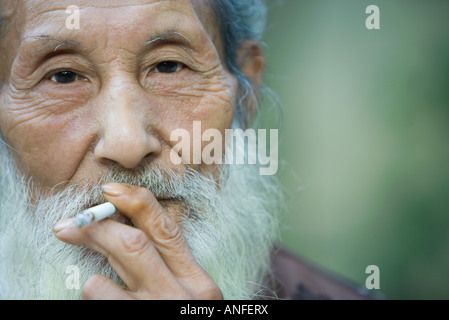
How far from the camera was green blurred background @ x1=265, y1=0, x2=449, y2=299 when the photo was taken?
4168 millimetres

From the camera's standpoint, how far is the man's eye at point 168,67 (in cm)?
176

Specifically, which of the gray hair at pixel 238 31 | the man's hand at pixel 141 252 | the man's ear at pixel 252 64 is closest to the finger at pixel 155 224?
the man's hand at pixel 141 252

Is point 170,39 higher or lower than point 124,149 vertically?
higher

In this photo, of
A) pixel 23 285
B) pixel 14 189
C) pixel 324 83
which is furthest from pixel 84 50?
pixel 324 83

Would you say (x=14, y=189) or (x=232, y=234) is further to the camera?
(x=232, y=234)

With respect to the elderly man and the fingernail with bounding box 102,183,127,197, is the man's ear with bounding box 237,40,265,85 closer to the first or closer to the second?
the elderly man

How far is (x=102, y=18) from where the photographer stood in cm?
157

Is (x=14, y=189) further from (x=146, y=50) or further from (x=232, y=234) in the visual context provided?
(x=232, y=234)

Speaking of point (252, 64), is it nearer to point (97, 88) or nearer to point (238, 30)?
point (238, 30)

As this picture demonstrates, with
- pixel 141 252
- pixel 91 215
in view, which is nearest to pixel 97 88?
pixel 91 215

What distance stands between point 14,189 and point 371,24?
12.0ft

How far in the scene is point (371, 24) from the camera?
4.21 meters

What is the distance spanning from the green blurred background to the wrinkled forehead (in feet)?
8.46

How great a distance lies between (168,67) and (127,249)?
833 mm
